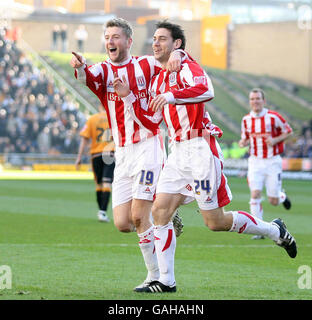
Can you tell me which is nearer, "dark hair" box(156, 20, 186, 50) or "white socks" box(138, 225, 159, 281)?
"dark hair" box(156, 20, 186, 50)

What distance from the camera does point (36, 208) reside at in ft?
57.6

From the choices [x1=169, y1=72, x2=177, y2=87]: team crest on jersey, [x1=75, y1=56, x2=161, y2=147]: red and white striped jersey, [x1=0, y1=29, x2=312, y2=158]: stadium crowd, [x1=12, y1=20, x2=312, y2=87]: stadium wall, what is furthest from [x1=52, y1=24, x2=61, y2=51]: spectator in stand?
[x1=169, y1=72, x2=177, y2=87]: team crest on jersey

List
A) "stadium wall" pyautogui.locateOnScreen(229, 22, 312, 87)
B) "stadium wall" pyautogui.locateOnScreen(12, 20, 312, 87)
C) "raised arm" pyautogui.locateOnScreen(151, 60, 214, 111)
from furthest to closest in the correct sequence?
"stadium wall" pyautogui.locateOnScreen(12, 20, 312, 87) → "stadium wall" pyautogui.locateOnScreen(229, 22, 312, 87) → "raised arm" pyautogui.locateOnScreen(151, 60, 214, 111)

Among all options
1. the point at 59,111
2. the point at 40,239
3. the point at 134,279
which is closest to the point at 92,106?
the point at 59,111

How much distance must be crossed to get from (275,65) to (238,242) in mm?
55193

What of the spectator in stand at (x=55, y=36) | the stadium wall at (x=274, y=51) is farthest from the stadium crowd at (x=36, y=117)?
the stadium wall at (x=274, y=51)

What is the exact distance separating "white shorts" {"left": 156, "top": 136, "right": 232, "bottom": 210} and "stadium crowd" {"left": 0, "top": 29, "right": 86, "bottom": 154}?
96.6ft

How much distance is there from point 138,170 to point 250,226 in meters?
1.18

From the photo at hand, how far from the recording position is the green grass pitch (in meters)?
7.25

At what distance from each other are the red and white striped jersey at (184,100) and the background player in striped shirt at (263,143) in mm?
5700

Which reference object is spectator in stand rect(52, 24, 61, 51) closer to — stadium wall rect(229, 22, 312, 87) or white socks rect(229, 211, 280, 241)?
stadium wall rect(229, 22, 312, 87)

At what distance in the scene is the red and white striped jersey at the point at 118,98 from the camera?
7.82 m

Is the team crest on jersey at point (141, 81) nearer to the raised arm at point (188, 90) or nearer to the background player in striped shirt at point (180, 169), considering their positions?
the background player in striped shirt at point (180, 169)

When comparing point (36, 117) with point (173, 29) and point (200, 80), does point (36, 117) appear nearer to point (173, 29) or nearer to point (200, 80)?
point (173, 29)
